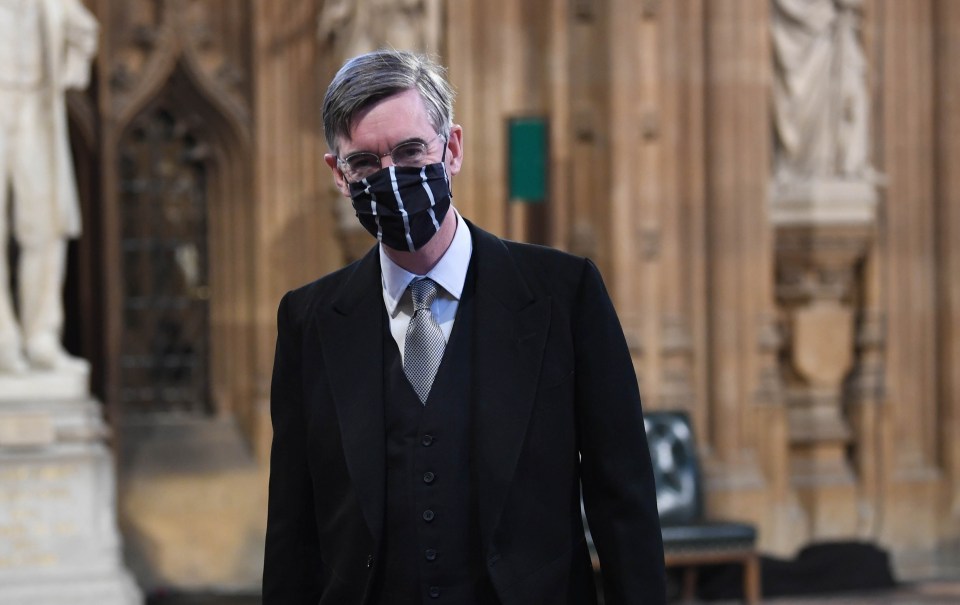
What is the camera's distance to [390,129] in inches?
89.8

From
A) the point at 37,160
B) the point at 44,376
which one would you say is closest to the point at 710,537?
the point at 44,376

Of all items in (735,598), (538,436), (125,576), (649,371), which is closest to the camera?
(538,436)

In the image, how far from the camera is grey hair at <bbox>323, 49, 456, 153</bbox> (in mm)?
2258

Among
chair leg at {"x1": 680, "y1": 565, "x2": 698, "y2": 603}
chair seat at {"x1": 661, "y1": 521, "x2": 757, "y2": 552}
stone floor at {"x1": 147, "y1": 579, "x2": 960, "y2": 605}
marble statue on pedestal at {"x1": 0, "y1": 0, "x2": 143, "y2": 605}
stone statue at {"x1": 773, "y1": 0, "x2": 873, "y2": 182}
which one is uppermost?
stone statue at {"x1": 773, "y1": 0, "x2": 873, "y2": 182}

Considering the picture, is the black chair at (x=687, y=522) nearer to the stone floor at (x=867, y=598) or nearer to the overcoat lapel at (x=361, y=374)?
the stone floor at (x=867, y=598)

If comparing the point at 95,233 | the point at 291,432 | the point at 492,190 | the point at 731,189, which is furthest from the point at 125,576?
the point at 291,432

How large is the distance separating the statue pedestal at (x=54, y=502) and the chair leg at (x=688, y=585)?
2.52 meters

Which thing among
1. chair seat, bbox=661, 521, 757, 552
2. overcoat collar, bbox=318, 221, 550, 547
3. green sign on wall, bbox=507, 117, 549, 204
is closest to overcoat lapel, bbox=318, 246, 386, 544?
overcoat collar, bbox=318, 221, 550, 547

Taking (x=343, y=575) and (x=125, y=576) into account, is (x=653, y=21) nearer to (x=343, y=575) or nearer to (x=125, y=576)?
(x=125, y=576)

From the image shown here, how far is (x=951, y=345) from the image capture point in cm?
969

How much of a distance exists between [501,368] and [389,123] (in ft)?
1.20

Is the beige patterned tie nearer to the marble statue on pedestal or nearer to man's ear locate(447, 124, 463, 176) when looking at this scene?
man's ear locate(447, 124, 463, 176)

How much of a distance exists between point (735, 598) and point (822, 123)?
8.75 ft

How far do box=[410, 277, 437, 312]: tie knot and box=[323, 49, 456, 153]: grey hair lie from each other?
0.22m
